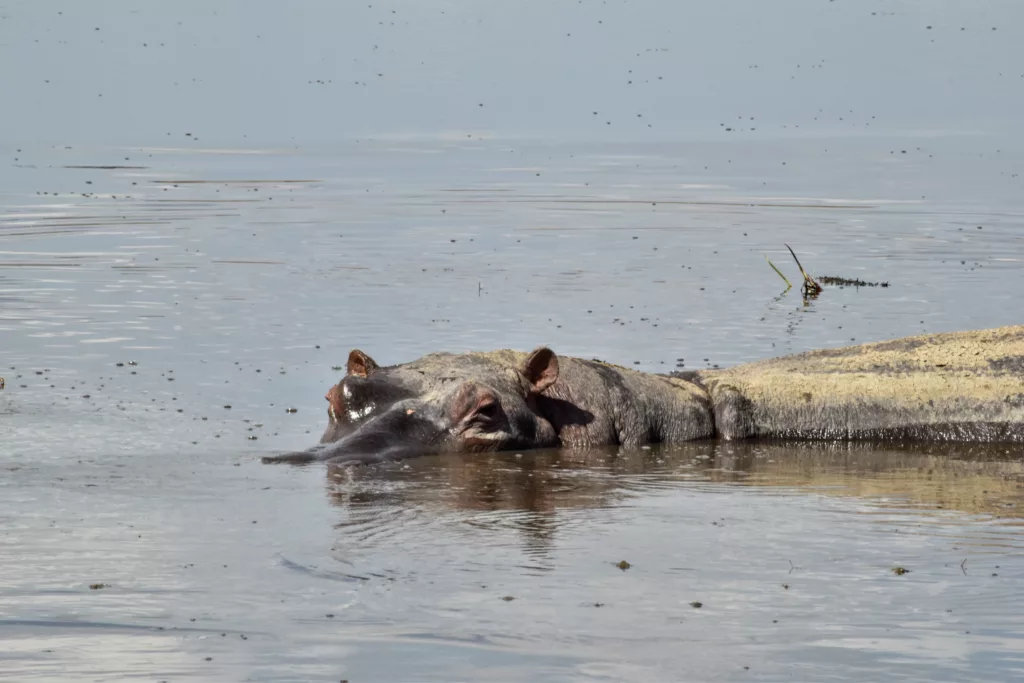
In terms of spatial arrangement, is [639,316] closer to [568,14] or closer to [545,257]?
[545,257]

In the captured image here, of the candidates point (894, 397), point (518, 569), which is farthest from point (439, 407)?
point (894, 397)

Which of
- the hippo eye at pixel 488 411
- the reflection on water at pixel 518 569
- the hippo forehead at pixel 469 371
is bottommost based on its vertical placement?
the reflection on water at pixel 518 569

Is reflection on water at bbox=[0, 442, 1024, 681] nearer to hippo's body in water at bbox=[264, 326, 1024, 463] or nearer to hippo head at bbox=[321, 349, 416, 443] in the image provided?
hippo's body in water at bbox=[264, 326, 1024, 463]

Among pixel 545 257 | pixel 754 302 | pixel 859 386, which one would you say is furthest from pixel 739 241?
pixel 859 386

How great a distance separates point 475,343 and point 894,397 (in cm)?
389

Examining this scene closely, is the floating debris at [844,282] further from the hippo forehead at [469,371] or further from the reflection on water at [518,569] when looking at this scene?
the hippo forehead at [469,371]

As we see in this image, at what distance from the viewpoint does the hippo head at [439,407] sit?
1095 centimetres

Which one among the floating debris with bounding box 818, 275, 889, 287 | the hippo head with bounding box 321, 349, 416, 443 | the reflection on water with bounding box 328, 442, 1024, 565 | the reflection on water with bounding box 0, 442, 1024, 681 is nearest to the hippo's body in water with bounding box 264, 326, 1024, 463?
the hippo head with bounding box 321, 349, 416, 443

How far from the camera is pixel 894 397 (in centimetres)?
1235

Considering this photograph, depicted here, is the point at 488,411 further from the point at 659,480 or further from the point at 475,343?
the point at 475,343

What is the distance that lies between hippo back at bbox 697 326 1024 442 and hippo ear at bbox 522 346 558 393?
1376 mm

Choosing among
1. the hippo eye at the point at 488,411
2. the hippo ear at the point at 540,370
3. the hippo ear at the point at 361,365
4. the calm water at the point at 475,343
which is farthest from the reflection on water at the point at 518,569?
the hippo ear at the point at 361,365

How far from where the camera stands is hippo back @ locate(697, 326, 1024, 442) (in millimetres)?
12219

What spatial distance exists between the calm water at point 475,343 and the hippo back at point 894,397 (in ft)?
0.76
